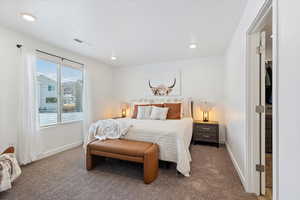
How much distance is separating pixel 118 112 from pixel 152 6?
146 inches

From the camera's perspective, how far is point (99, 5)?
5.52 ft

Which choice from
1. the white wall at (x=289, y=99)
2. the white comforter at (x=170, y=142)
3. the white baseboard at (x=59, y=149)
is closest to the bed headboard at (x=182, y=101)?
the white comforter at (x=170, y=142)

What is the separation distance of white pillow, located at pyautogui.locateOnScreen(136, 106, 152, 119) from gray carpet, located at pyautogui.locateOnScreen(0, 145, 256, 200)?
125 cm

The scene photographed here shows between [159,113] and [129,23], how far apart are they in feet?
6.67

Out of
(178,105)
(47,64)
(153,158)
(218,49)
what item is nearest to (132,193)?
(153,158)

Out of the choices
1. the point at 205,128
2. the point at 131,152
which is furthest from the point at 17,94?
the point at 205,128

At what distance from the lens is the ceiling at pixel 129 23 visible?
5.49ft

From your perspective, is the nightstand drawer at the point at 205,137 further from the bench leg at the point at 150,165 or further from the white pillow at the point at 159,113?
the bench leg at the point at 150,165

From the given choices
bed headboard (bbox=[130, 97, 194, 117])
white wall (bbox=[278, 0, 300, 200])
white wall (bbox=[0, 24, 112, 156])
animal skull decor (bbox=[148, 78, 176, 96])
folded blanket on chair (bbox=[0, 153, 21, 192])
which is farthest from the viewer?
animal skull decor (bbox=[148, 78, 176, 96])

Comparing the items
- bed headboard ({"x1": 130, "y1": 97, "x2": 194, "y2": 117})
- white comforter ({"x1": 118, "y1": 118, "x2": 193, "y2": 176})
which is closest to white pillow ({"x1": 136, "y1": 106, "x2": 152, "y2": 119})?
bed headboard ({"x1": 130, "y1": 97, "x2": 194, "y2": 117})

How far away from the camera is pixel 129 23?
2.08m

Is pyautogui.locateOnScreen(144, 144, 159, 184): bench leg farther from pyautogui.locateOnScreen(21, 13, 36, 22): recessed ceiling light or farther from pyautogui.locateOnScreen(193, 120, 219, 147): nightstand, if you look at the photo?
pyautogui.locateOnScreen(21, 13, 36, 22): recessed ceiling light

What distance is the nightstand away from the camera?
3.23m

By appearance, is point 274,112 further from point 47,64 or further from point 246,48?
point 47,64
